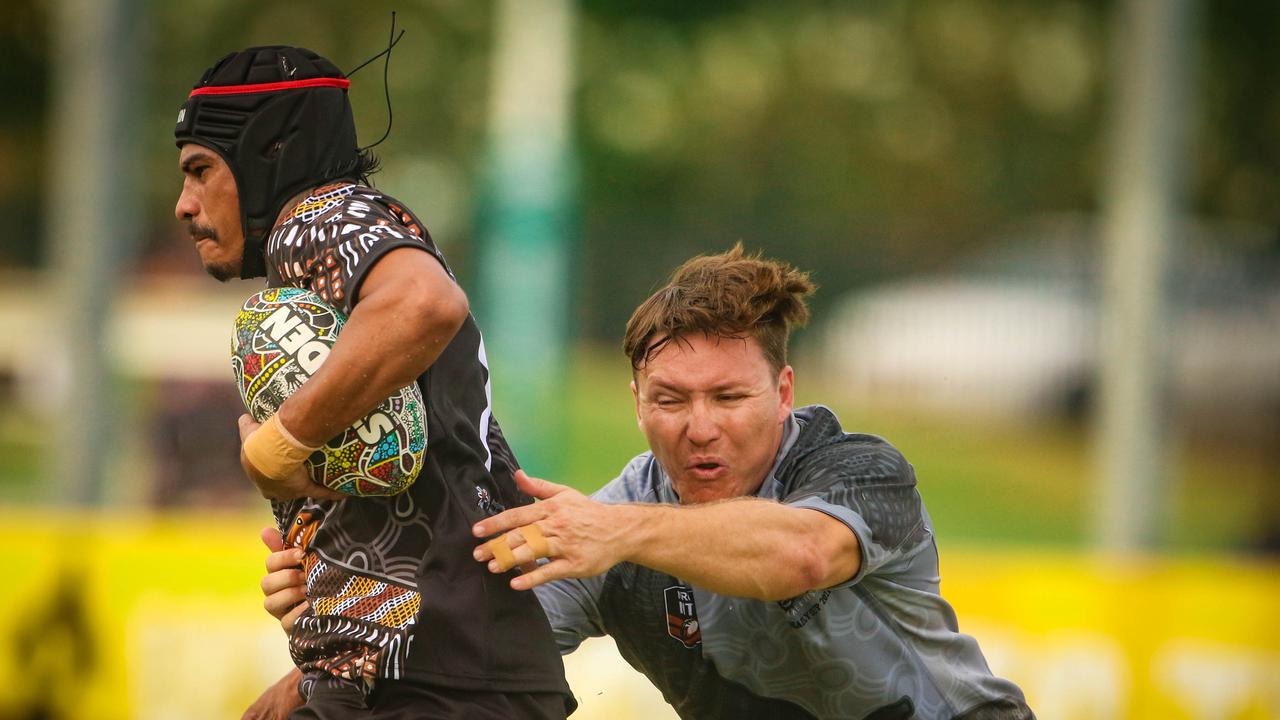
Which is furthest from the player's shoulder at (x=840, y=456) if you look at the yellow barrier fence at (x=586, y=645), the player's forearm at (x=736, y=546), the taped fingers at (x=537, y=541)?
the yellow barrier fence at (x=586, y=645)

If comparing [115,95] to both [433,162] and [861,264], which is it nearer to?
[861,264]

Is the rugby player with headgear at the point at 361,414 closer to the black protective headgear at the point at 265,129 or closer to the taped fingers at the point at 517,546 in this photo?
the black protective headgear at the point at 265,129

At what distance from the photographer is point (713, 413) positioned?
4.19 m

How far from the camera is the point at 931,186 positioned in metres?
25.6

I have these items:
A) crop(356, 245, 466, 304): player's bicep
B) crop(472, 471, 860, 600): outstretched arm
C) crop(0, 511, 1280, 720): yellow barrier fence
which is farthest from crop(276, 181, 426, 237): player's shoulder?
crop(0, 511, 1280, 720): yellow barrier fence

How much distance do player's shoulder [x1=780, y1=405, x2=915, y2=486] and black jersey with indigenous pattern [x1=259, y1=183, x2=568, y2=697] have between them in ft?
2.98

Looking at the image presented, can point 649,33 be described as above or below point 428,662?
above

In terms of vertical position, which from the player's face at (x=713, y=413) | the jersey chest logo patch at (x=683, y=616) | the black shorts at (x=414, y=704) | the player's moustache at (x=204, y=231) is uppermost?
the player's moustache at (x=204, y=231)

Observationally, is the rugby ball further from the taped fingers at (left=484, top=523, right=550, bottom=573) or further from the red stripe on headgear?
the red stripe on headgear

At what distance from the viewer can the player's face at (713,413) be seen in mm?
4188

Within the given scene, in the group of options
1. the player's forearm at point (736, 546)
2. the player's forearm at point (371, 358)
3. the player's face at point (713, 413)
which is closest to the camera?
the player's forearm at point (371, 358)

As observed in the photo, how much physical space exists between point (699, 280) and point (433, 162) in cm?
1846

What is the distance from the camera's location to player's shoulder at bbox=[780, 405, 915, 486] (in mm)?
3990

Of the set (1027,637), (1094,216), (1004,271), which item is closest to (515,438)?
(1004,271)
